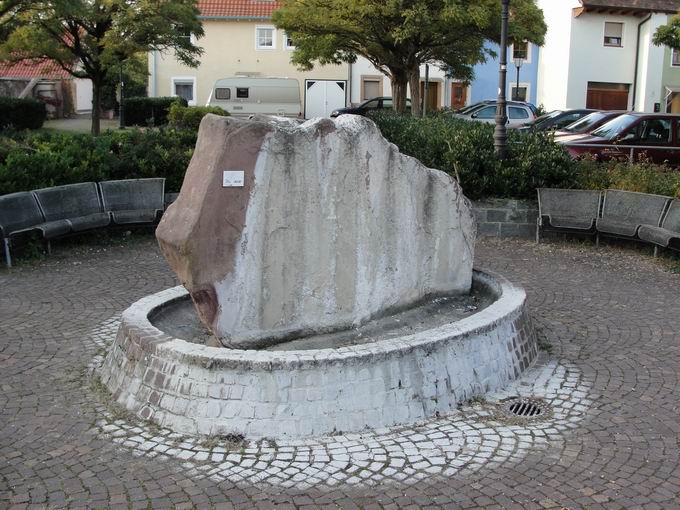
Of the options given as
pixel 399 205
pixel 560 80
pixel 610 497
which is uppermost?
pixel 560 80

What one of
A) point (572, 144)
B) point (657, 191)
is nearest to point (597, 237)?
point (657, 191)

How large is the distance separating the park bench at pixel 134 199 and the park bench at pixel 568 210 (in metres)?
5.73

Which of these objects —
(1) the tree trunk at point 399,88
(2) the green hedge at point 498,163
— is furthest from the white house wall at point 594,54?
(2) the green hedge at point 498,163

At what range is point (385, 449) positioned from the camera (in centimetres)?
462

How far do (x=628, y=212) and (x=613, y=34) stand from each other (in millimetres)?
30033

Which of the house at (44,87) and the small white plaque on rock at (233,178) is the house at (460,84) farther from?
the small white plaque on rock at (233,178)

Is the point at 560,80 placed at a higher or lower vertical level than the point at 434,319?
higher

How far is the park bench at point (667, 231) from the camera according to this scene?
32.3 feet

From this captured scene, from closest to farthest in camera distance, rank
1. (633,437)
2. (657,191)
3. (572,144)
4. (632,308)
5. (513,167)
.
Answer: (633,437), (632,308), (657,191), (513,167), (572,144)

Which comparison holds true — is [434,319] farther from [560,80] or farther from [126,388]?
[560,80]

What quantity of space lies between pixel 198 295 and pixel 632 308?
4949 millimetres

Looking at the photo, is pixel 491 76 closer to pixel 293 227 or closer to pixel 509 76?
pixel 509 76

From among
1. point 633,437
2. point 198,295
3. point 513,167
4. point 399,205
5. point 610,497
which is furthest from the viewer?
point 513,167

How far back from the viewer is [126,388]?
527 cm
